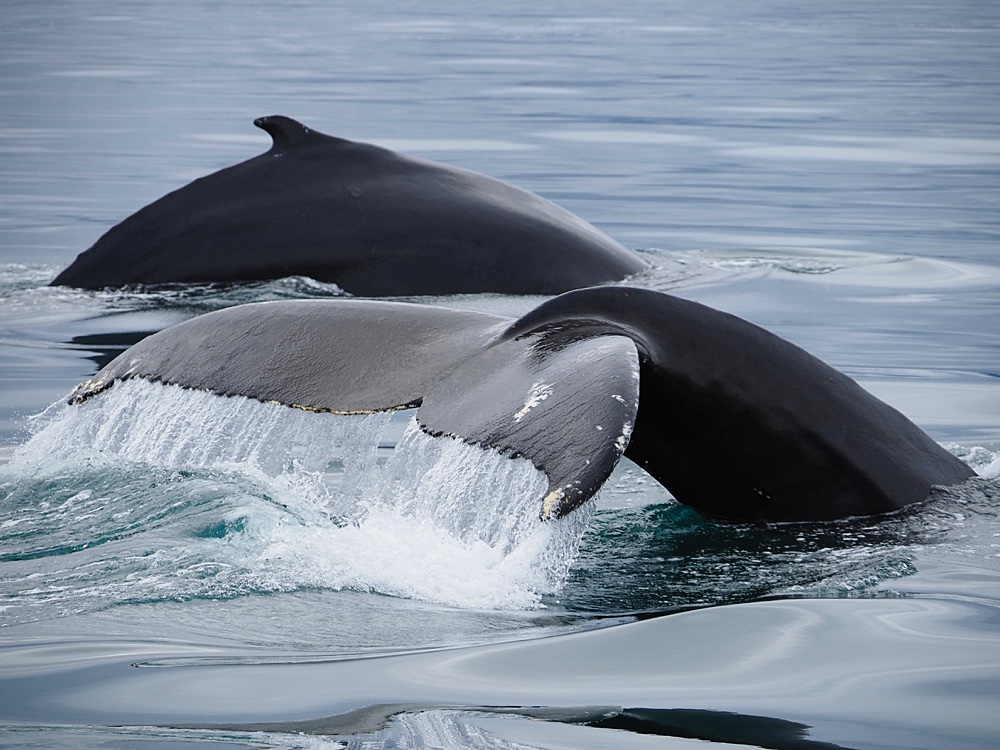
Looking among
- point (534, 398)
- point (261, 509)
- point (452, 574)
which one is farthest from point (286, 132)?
point (534, 398)

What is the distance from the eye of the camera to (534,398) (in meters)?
3.77

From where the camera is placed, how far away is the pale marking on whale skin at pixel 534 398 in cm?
374

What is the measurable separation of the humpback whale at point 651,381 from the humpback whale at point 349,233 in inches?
145

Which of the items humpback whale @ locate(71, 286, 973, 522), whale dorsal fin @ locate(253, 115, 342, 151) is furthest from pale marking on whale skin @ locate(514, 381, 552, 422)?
whale dorsal fin @ locate(253, 115, 342, 151)

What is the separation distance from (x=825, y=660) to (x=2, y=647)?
1.81 m

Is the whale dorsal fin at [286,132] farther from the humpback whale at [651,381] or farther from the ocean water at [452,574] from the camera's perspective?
the humpback whale at [651,381]

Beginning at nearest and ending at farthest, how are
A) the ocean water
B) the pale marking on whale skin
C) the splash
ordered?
the ocean water < the pale marking on whale skin < the splash

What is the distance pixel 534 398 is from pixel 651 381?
60 cm

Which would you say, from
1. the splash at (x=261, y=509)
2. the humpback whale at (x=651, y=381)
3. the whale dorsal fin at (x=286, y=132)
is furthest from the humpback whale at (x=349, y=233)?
the humpback whale at (x=651, y=381)

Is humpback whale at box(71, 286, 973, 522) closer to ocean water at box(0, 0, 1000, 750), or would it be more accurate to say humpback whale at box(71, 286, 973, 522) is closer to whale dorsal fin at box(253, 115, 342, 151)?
ocean water at box(0, 0, 1000, 750)

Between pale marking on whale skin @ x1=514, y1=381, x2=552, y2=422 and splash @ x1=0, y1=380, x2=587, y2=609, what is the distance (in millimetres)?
120

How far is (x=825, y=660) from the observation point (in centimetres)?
376

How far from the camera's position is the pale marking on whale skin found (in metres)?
3.74

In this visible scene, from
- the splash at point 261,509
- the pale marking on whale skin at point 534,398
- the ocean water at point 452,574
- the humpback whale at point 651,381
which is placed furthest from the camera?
the humpback whale at point 651,381
